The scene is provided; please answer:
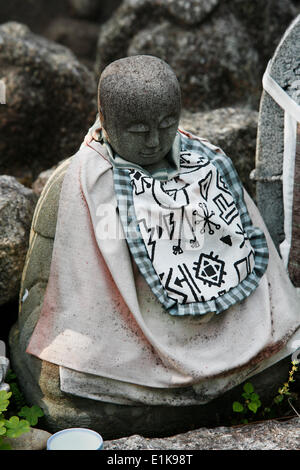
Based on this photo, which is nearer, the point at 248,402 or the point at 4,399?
the point at 4,399

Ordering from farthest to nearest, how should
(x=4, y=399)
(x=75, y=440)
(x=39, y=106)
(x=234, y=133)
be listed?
(x=39, y=106) < (x=234, y=133) < (x=4, y=399) < (x=75, y=440)

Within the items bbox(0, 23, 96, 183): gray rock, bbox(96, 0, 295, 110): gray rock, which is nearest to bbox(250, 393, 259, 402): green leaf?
bbox(0, 23, 96, 183): gray rock

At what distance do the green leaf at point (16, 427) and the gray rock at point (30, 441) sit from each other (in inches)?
4.0

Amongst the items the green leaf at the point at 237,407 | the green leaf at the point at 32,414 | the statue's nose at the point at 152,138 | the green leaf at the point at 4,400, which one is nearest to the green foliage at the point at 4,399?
the green leaf at the point at 4,400

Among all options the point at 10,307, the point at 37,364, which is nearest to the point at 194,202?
the point at 37,364

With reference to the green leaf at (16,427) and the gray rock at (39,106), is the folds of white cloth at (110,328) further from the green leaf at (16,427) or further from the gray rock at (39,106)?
the gray rock at (39,106)

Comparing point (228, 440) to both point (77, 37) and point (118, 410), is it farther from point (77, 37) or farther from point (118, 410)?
point (77, 37)

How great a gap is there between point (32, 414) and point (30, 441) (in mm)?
160

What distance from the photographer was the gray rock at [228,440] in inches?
92.7

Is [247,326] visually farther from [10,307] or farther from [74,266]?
[10,307]

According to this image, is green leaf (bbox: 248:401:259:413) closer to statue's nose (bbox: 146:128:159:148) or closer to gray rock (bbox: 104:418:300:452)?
gray rock (bbox: 104:418:300:452)

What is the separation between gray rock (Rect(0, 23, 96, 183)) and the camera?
12.8ft

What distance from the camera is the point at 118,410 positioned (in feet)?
→ 8.06

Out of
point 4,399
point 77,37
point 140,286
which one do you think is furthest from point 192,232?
point 77,37
